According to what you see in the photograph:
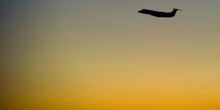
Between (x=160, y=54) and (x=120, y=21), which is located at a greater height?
(x=120, y=21)

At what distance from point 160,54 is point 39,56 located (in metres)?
0.58

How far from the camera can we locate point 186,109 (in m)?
1.80

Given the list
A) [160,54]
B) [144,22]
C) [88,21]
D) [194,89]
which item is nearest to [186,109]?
[194,89]

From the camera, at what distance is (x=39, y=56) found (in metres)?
1.79

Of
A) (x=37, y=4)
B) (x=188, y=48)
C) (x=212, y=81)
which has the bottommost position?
(x=212, y=81)

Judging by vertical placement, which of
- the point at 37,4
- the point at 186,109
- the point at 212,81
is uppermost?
the point at 37,4

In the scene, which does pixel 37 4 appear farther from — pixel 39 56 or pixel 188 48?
pixel 188 48

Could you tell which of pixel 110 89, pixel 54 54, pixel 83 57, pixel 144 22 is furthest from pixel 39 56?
pixel 144 22

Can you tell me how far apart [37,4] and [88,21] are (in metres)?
0.26

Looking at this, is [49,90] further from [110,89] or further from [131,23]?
[131,23]

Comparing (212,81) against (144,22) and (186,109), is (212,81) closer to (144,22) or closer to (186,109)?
(186,109)

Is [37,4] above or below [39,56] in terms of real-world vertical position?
above

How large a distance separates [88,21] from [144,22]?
270 mm

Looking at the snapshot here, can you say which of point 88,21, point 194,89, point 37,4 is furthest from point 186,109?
point 37,4
